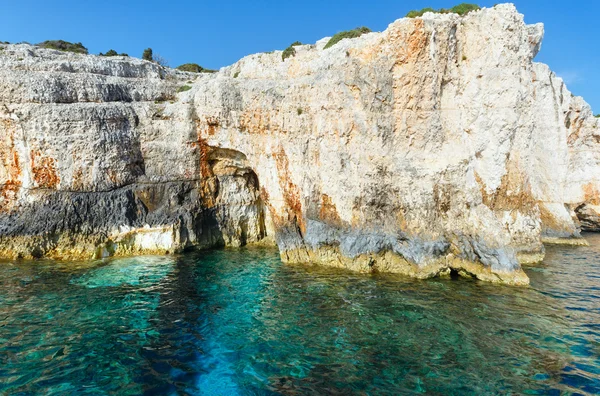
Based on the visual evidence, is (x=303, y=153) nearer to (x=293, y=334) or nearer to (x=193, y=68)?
(x=293, y=334)

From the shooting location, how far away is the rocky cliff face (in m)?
16.7

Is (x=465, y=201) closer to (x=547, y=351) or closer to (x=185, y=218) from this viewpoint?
(x=547, y=351)

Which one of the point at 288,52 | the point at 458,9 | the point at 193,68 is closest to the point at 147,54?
the point at 193,68

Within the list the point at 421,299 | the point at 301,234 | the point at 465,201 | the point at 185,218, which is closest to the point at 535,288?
the point at 465,201

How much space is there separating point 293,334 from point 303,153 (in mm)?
11238

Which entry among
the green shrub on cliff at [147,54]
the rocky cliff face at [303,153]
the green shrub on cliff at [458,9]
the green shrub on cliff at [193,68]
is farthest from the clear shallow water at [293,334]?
the green shrub on cliff at [147,54]

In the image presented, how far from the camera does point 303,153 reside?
1961 centimetres

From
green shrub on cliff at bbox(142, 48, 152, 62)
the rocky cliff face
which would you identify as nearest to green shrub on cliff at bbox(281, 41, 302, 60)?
the rocky cliff face

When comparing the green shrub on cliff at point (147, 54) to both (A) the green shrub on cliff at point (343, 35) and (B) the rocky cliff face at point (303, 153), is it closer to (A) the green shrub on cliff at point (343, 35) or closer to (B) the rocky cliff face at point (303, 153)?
(B) the rocky cliff face at point (303, 153)

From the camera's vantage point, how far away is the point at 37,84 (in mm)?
19812

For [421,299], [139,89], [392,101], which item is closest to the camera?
[421,299]

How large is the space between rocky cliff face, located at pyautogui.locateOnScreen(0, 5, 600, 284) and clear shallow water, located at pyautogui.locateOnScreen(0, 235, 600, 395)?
2838mm

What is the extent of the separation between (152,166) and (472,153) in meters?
18.6

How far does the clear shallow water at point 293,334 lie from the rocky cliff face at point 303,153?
2.84 meters
